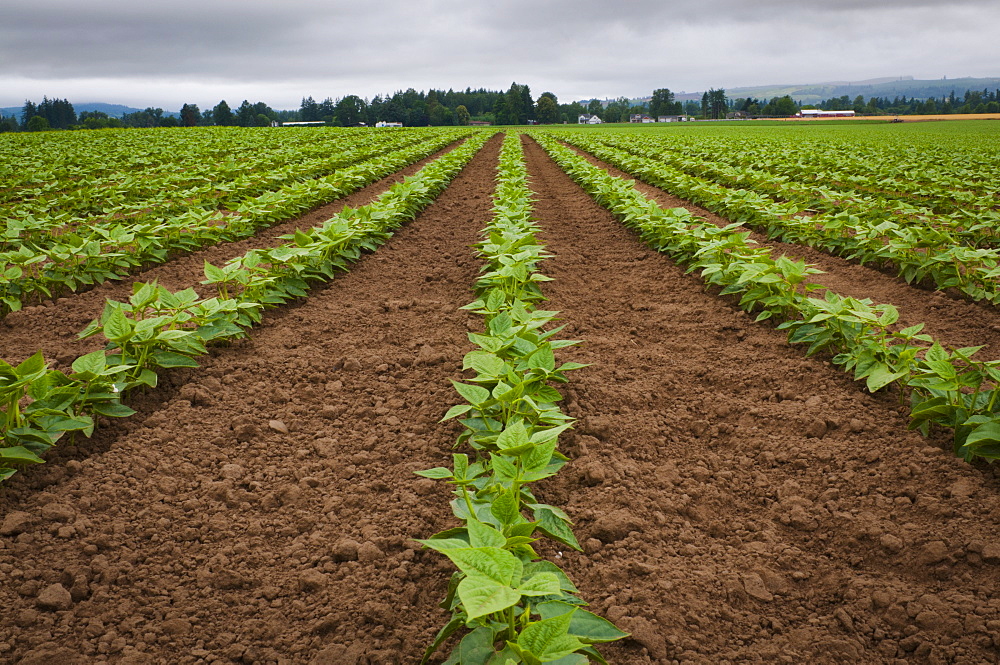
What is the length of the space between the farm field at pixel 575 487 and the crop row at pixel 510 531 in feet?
0.49

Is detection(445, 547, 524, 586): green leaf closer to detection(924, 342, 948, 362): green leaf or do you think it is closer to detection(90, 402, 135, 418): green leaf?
detection(90, 402, 135, 418): green leaf

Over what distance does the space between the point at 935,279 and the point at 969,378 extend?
3154 mm

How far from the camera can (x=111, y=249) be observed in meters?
5.93

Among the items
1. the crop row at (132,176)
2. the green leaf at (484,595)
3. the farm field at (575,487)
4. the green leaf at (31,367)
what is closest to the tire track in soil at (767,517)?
the farm field at (575,487)

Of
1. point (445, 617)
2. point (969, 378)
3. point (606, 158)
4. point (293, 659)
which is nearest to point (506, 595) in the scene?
point (445, 617)

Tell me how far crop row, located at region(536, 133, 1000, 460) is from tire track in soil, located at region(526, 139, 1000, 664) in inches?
5.1

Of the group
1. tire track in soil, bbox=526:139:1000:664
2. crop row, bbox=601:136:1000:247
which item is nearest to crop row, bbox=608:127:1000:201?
crop row, bbox=601:136:1000:247

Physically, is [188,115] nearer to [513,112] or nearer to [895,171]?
[513,112]

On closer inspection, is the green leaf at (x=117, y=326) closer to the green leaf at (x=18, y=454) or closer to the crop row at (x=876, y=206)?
the green leaf at (x=18, y=454)

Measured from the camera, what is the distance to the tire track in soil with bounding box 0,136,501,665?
1740 mm

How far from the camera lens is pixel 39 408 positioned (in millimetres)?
2467

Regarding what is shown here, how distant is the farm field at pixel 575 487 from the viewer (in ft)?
5.81

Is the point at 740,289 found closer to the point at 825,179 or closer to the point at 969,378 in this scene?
the point at 969,378

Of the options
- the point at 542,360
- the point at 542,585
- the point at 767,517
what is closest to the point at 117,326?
the point at 542,360
